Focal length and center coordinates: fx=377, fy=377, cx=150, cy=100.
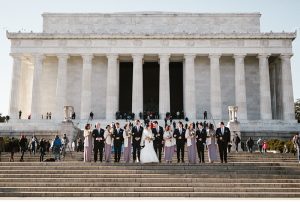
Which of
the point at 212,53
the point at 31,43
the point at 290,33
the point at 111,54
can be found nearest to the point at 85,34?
the point at 111,54

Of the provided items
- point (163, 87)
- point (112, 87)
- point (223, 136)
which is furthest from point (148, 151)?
point (112, 87)

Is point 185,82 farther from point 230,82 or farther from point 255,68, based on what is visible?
point 255,68

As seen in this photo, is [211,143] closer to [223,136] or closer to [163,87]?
[223,136]

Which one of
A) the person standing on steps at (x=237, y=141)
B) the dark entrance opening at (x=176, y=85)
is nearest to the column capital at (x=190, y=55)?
the dark entrance opening at (x=176, y=85)

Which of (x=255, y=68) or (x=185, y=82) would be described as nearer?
(x=185, y=82)

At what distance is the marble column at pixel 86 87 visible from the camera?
47.3 meters

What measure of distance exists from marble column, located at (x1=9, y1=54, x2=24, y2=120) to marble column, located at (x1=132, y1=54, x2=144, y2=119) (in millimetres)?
14566

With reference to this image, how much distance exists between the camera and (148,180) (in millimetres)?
16406

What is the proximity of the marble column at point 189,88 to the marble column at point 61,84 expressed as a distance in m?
15.4

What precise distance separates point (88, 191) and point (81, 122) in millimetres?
30420

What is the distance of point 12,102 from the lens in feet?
154

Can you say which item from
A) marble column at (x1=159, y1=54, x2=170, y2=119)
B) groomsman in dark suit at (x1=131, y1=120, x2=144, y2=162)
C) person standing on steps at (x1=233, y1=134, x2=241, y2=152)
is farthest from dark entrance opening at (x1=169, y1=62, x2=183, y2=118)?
groomsman in dark suit at (x1=131, y1=120, x2=144, y2=162)

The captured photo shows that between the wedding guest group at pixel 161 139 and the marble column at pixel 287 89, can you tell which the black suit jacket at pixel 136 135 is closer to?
the wedding guest group at pixel 161 139

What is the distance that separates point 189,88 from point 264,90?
9.45 meters
